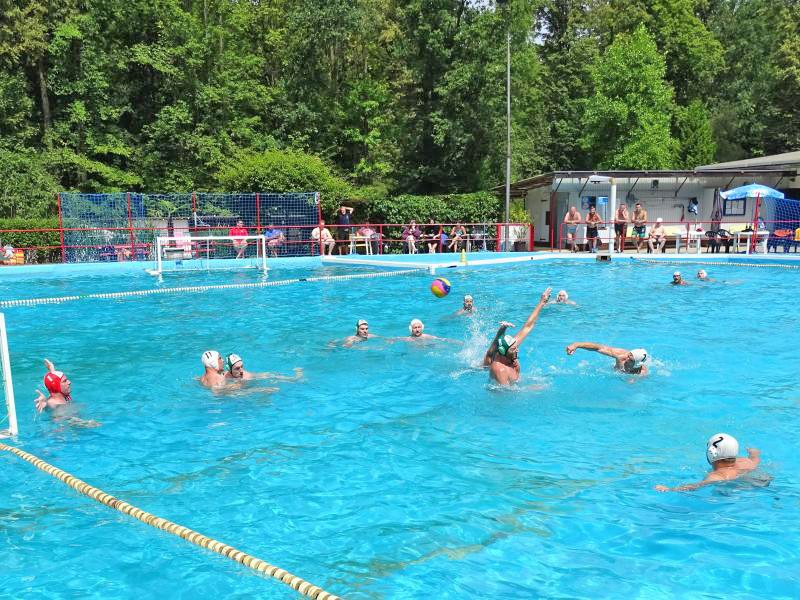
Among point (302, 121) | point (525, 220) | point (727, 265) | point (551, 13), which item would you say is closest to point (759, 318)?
point (727, 265)

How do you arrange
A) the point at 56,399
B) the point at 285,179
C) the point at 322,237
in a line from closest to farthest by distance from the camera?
1. the point at 56,399
2. the point at 322,237
3. the point at 285,179

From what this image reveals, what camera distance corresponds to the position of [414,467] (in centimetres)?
738

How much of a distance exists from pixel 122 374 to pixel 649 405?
25.7 feet

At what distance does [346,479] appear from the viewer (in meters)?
7.11

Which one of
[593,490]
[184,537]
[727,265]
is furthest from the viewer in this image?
[727,265]

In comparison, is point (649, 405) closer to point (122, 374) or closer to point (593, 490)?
point (593, 490)

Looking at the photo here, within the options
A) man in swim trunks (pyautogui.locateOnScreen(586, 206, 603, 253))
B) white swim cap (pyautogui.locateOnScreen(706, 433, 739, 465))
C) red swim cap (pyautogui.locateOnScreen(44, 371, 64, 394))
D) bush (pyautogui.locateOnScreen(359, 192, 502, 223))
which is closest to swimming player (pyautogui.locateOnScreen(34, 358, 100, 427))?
red swim cap (pyautogui.locateOnScreen(44, 371, 64, 394))

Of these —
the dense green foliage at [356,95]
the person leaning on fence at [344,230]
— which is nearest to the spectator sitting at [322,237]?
the person leaning on fence at [344,230]

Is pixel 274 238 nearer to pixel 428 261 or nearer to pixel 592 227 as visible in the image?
pixel 428 261

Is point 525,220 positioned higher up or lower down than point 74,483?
higher up

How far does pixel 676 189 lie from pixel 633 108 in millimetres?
11505

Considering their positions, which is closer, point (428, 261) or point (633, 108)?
point (428, 261)

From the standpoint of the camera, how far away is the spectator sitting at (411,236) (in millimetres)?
29766

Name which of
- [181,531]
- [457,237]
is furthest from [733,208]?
[181,531]
